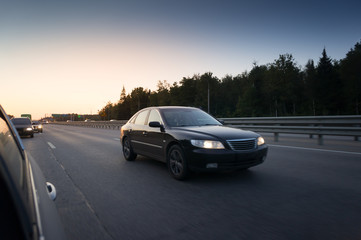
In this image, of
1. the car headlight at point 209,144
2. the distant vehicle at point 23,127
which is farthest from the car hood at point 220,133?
the distant vehicle at point 23,127

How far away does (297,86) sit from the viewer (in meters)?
66.1

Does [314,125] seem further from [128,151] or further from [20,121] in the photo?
[20,121]

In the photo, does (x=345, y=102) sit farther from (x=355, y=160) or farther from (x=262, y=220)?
(x=262, y=220)

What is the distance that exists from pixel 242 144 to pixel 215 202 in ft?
4.44

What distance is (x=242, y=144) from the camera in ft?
15.5

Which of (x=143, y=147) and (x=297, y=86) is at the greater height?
(x=297, y=86)

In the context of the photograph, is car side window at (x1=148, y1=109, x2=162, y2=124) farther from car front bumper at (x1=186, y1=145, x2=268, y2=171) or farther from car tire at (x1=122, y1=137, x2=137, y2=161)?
car front bumper at (x1=186, y1=145, x2=268, y2=171)

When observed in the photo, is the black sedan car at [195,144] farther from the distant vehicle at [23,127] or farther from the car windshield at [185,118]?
the distant vehicle at [23,127]

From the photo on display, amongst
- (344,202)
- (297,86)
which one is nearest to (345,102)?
(297,86)

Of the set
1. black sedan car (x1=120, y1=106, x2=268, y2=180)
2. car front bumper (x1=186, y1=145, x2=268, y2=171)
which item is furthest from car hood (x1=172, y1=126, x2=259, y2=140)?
car front bumper (x1=186, y1=145, x2=268, y2=171)

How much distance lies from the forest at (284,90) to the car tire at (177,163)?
46.3m

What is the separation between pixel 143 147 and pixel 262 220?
394cm

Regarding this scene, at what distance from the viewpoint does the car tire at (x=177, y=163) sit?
4.85m

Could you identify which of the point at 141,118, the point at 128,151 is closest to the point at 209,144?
the point at 141,118
